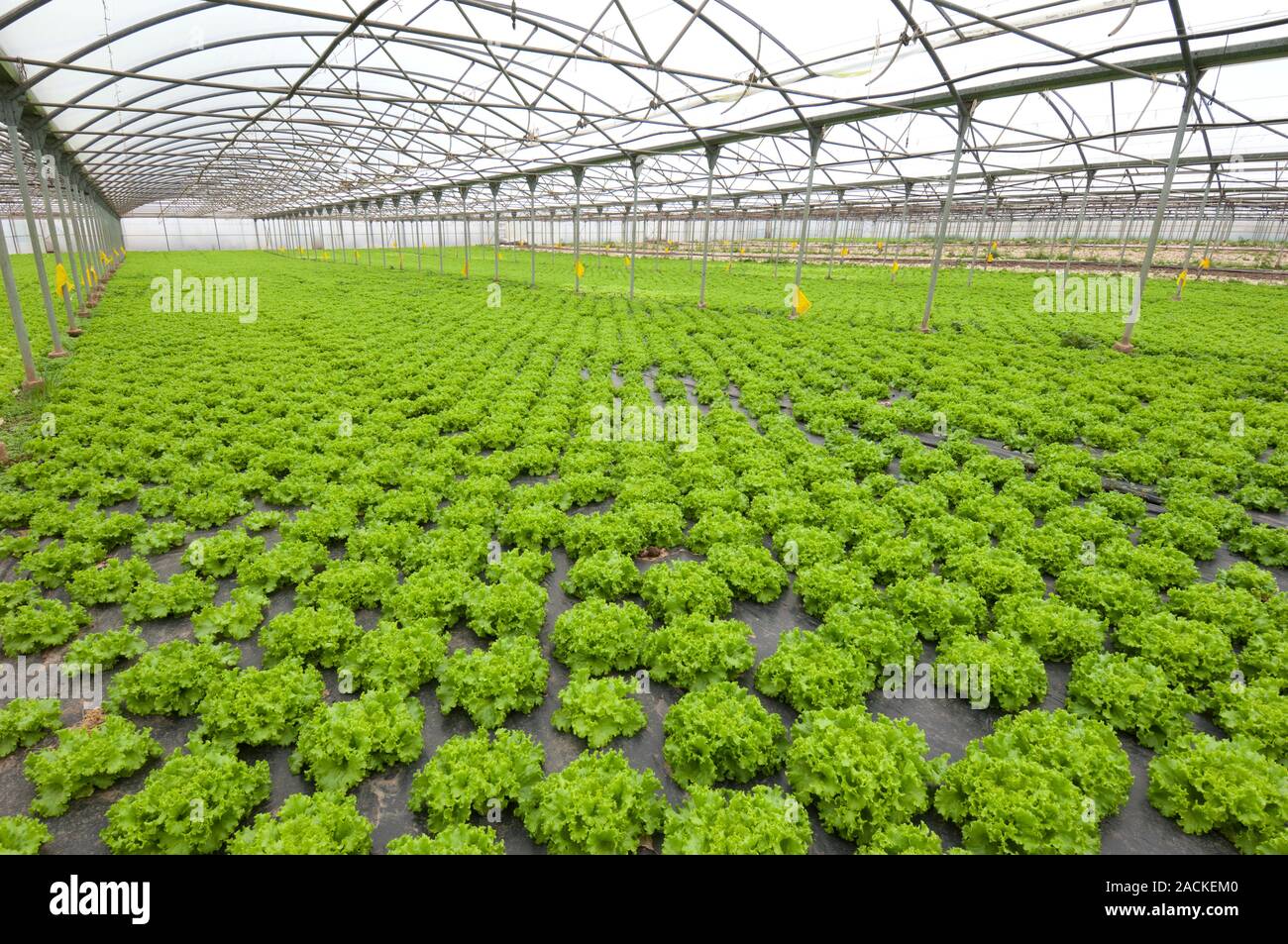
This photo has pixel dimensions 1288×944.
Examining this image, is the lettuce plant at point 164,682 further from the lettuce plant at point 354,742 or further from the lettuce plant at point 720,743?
the lettuce plant at point 720,743

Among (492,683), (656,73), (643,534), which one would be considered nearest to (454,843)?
(492,683)

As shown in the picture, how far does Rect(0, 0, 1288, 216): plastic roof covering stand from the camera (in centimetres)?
1312

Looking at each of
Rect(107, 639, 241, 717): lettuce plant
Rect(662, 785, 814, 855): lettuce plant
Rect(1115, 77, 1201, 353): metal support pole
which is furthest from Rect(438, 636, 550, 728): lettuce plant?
Rect(1115, 77, 1201, 353): metal support pole

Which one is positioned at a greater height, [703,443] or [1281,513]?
[703,443]

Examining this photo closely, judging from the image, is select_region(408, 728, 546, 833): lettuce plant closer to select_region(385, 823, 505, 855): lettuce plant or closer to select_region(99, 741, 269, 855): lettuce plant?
select_region(385, 823, 505, 855): lettuce plant

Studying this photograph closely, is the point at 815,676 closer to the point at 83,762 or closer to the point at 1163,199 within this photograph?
the point at 83,762

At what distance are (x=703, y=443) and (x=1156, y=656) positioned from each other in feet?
24.4

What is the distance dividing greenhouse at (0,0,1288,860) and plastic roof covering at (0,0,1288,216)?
0.56 feet

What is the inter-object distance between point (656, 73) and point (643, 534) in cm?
1654

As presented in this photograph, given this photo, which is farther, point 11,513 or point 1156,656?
point 11,513
